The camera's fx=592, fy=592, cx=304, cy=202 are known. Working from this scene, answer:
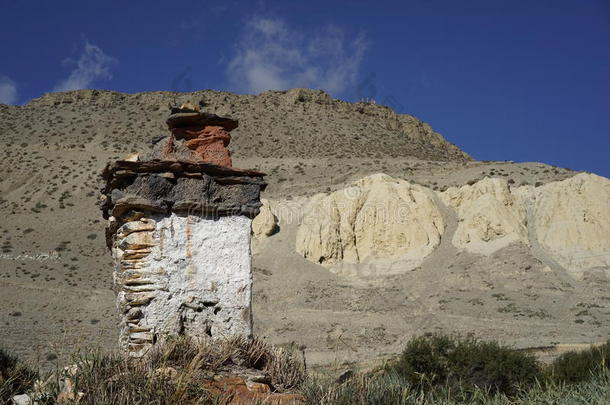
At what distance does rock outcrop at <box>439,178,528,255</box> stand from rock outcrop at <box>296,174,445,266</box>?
1.36 meters

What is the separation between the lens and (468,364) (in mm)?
12766

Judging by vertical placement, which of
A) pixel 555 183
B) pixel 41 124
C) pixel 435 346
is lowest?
pixel 435 346

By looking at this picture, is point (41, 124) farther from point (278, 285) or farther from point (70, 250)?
point (278, 285)

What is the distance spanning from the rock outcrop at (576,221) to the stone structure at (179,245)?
2321cm

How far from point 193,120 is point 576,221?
82.8ft

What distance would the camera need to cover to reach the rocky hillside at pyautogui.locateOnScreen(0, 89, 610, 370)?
21797 mm

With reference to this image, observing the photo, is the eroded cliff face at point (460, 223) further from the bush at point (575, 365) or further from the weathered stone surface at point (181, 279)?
the weathered stone surface at point (181, 279)

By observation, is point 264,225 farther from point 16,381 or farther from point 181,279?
point 16,381

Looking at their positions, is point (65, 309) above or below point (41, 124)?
below

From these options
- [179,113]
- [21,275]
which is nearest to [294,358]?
[179,113]

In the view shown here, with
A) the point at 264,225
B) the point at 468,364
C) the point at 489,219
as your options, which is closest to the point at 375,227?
the point at 489,219

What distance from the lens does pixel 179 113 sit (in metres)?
6.89

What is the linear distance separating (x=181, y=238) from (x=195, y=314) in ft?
2.63

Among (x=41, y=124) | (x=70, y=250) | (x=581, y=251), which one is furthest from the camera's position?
(x=41, y=124)
